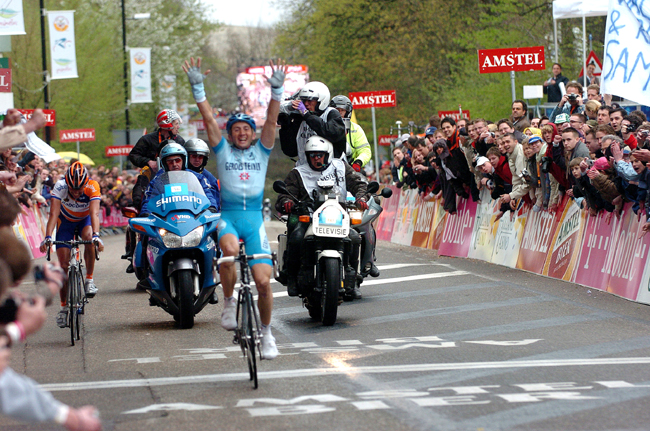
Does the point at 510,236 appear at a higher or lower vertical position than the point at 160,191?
lower

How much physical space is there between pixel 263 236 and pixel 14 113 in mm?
2295

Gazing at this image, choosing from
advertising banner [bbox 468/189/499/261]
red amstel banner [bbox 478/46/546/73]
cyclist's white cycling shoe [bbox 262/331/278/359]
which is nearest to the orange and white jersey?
cyclist's white cycling shoe [bbox 262/331/278/359]

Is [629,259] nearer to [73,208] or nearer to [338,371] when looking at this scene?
[338,371]

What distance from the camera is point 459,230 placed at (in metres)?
19.6

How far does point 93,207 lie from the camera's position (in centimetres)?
1266

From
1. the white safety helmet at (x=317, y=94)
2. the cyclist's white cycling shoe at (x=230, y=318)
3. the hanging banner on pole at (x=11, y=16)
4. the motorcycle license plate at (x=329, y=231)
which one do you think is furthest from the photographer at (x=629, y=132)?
the hanging banner on pole at (x=11, y=16)

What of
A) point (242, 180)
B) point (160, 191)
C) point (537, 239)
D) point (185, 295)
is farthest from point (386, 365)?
point (537, 239)

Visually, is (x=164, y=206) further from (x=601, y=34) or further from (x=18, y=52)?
(x=18, y=52)

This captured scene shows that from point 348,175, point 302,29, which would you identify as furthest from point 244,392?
point 302,29

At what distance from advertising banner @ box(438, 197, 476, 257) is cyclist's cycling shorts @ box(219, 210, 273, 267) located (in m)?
10.4

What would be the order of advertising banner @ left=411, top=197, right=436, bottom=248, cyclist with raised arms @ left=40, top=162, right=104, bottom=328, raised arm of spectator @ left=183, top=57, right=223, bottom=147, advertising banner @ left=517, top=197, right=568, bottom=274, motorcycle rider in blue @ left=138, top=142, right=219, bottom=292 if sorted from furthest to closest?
advertising banner @ left=411, top=197, right=436, bottom=248
advertising banner @ left=517, top=197, right=568, bottom=274
cyclist with raised arms @ left=40, top=162, right=104, bottom=328
motorcycle rider in blue @ left=138, top=142, right=219, bottom=292
raised arm of spectator @ left=183, top=57, right=223, bottom=147

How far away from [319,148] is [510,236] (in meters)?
6.07

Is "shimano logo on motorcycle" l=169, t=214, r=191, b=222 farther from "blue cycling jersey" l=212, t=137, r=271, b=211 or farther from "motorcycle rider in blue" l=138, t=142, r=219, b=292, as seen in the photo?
"blue cycling jersey" l=212, t=137, r=271, b=211

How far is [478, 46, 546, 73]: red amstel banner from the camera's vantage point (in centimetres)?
2131
